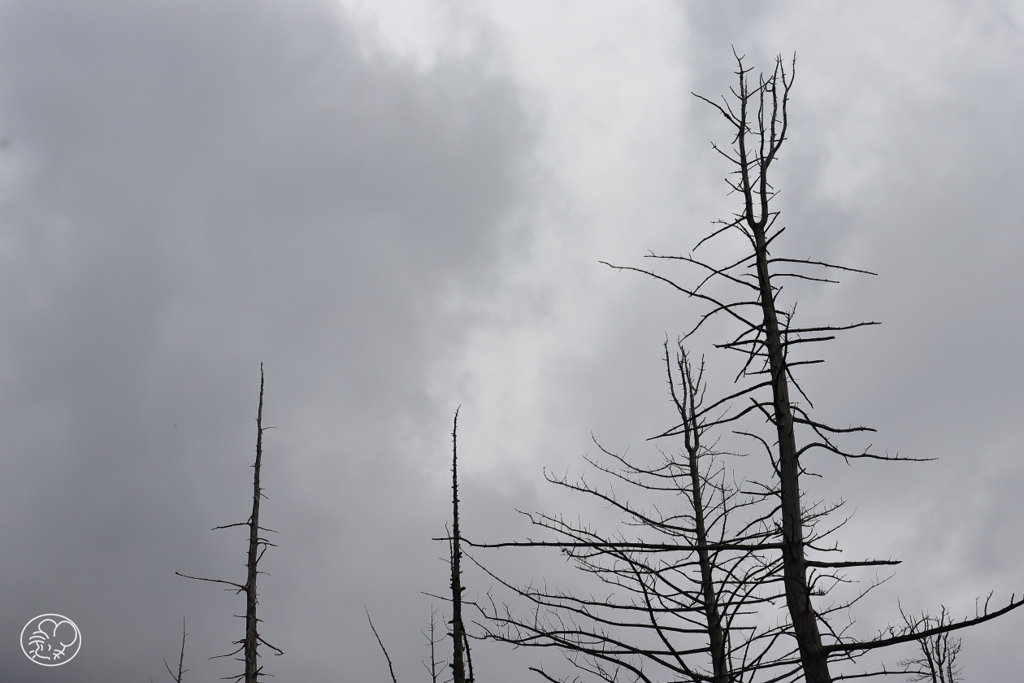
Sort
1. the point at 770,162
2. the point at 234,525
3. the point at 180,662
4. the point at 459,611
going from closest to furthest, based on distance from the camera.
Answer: the point at 770,162
the point at 459,611
the point at 234,525
the point at 180,662

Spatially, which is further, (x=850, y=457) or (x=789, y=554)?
(x=850, y=457)

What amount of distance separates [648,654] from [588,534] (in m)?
0.93

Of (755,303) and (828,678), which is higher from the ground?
(755,303)

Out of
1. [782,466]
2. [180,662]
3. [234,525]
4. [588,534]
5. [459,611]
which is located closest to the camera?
[782,466]

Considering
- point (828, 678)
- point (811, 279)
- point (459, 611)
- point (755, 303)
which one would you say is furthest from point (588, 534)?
point (459, 611)

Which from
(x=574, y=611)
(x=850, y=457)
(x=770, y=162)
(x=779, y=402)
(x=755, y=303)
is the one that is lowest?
(x=574, y=611)

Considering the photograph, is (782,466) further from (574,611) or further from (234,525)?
(234,525)

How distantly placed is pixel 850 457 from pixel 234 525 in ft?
51.4

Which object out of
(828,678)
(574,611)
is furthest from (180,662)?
(828,678)

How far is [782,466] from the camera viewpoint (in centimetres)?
472

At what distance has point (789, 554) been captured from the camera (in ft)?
14.6

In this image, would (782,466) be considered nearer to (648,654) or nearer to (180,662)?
(648,654)

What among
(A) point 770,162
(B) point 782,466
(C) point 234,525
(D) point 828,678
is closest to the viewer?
(D) point 828,678

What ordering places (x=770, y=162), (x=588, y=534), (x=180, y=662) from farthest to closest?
(x=180, y=662) → (x=770, y=162) → (x=588, y=534)
